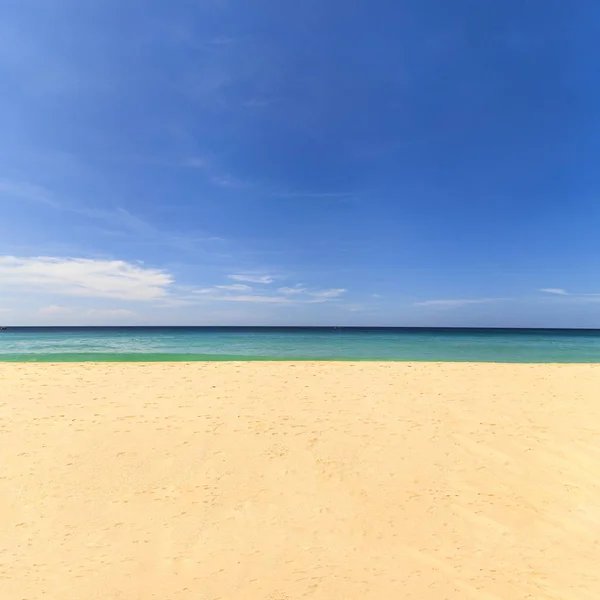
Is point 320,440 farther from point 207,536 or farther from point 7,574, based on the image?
point 7,574

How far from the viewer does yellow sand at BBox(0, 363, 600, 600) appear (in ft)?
13.9

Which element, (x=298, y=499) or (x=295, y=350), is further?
(x=295, y=350)

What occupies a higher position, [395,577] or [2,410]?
[2,410]

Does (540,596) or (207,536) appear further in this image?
(207,536)

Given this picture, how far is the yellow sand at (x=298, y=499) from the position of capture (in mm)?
4223

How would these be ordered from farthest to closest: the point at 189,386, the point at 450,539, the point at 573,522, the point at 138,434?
the point at 189,386 < the point at 138,434 < the point at 573,522 < the point at 450,539

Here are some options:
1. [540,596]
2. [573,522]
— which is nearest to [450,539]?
[540,596]

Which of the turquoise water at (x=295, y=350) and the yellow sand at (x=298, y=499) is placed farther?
the turquoise water at (x=295, y=350)

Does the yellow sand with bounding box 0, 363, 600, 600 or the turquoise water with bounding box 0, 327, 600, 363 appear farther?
the turquoise water with bounding box 0, 327, 600, 363

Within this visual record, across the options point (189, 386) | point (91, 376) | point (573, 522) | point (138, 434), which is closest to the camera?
point (573, 522)

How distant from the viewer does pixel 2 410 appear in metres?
10.4

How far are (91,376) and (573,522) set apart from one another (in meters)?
17.3

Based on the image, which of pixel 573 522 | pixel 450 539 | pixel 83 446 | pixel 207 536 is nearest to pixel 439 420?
pixel 573 522

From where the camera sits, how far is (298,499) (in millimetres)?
5938
